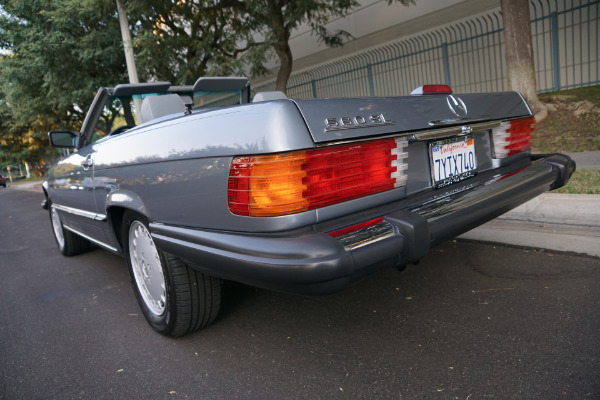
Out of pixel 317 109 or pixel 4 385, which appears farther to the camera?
pixel 4 385

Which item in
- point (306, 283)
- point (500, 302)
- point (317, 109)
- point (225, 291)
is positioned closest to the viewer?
point (306, 283)

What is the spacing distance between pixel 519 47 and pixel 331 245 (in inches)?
293

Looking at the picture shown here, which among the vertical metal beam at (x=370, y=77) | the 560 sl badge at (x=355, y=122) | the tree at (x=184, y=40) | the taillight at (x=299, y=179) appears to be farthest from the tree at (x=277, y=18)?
the taillight at (x=299, y=179)

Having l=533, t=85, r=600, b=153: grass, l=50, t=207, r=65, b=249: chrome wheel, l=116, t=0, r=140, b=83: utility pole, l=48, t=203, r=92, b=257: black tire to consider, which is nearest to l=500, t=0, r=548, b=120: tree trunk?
l=533, t=85, r=600, b=153: grass

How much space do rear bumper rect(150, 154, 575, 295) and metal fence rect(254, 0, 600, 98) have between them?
30.0 feet

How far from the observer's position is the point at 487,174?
2.52 metres

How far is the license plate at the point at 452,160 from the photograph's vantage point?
2.19 meters

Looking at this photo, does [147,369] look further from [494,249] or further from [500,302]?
[494,249]

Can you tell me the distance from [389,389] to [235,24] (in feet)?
35.2

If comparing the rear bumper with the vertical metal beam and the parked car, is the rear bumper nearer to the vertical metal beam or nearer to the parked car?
the parked car

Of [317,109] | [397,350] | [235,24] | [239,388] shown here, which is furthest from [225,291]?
[235,24]

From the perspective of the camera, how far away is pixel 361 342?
218 centimetres

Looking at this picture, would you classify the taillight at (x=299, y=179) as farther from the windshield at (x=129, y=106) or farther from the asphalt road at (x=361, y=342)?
the windshield at (x=129, y=106)

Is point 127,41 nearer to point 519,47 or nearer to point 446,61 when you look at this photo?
point 446,61
